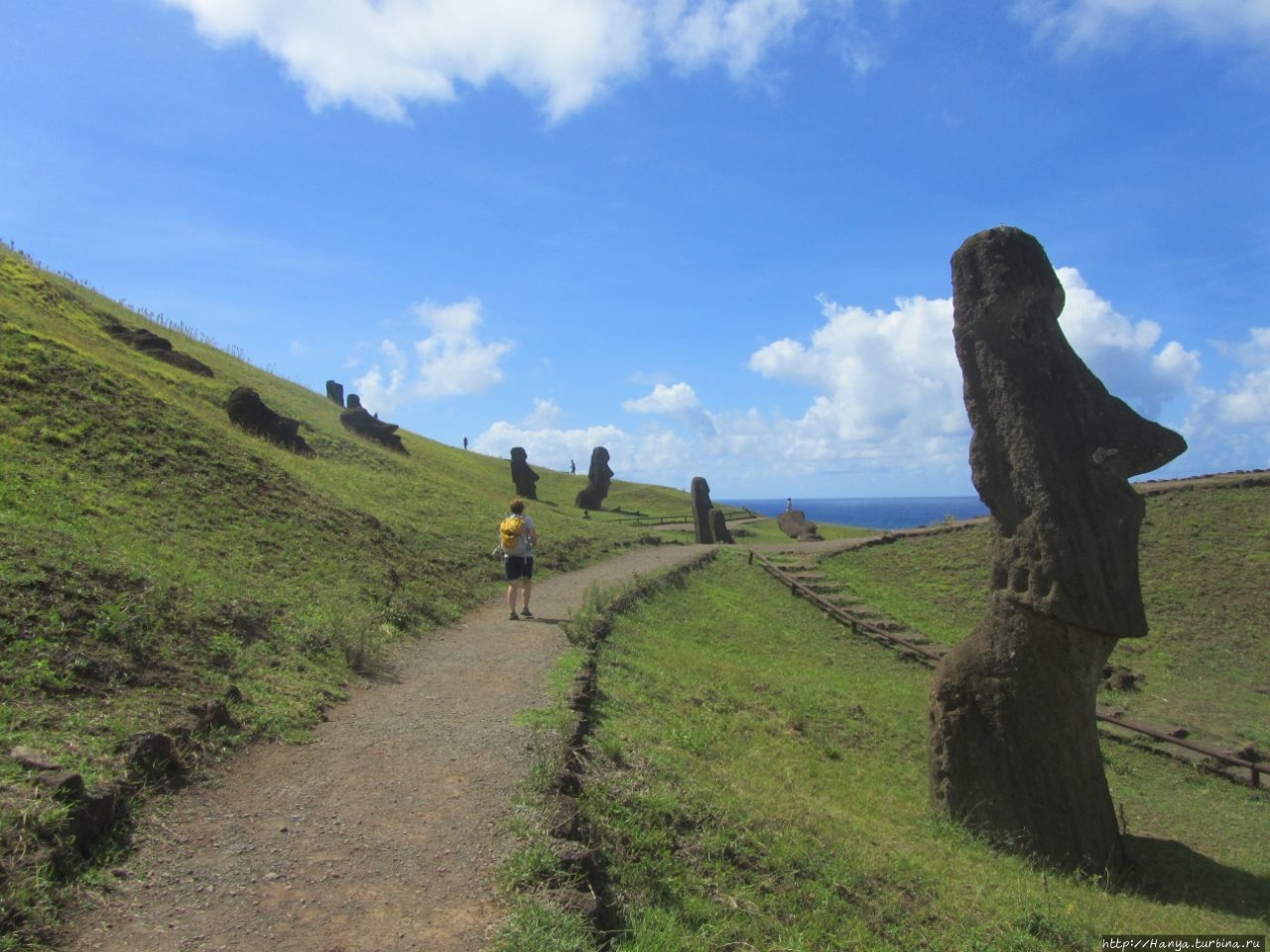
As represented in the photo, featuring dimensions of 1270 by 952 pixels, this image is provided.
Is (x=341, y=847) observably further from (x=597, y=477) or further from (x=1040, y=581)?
(x=597, y=477)

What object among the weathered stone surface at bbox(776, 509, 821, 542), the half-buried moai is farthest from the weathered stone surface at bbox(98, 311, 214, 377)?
the half-buried moai

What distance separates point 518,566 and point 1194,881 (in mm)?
10567

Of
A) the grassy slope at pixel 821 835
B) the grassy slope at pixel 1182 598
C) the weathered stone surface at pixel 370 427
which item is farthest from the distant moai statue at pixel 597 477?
the grassy slope at pixel 821 835

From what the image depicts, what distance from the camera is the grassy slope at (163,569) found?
7.38 m

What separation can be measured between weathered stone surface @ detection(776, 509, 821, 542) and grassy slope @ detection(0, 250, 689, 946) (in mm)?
13878

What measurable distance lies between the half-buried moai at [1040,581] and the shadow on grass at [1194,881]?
18.4 inches

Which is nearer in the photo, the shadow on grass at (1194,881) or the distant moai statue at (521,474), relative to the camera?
the shadow on grass at (1194,881)

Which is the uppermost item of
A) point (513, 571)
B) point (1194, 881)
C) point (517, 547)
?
point (517, 547)

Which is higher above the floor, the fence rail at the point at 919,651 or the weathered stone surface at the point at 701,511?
the weathered stone surface at the point at 701,511

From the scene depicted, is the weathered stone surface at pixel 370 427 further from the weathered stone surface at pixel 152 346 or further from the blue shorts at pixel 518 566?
the blue shorts at pixel 518 566

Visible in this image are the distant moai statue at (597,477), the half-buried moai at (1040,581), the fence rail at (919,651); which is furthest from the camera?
the distant moai statue at (597,477)

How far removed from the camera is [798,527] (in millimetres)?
43031

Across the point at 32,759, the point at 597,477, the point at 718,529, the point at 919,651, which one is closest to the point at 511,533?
the point at 919,651

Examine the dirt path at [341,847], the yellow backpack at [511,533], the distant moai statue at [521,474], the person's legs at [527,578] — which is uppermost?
the distant moai statue at [521,474]
